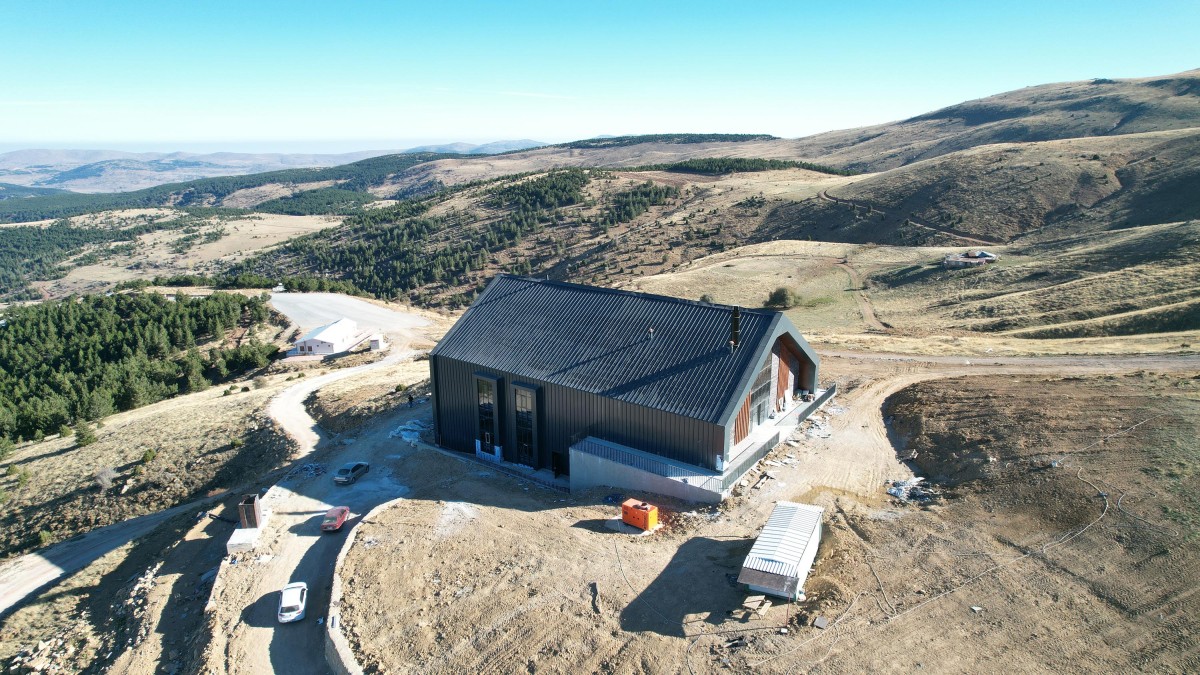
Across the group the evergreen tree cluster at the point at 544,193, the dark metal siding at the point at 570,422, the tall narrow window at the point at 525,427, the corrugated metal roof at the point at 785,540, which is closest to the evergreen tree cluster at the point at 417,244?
the evergreen tree cluster at the point at 544,193

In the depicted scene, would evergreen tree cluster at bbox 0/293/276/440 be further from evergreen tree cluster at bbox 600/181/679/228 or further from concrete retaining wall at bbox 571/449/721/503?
evergreen tree cluster at bbox 600/181/679/228

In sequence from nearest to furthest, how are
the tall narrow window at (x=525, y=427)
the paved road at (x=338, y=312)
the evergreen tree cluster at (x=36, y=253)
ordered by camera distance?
the tall narrow window at (x=525, y=427), the paved road at (x=338, y=312), the evergreen tree cluster at (x=36, y=253)

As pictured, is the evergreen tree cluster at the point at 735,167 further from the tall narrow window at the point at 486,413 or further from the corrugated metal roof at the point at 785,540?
the corrugated metal roof at the point at 785,540

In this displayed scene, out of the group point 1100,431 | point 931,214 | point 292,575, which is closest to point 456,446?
point 292,575

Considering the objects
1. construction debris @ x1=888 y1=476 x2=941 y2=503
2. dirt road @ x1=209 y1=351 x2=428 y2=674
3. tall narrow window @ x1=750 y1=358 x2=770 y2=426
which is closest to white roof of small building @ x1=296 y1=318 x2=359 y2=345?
dirt road @ x1=209 y1=351 x2=428 y2=674

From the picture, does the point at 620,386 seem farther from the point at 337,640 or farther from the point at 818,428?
the point at 337,640
